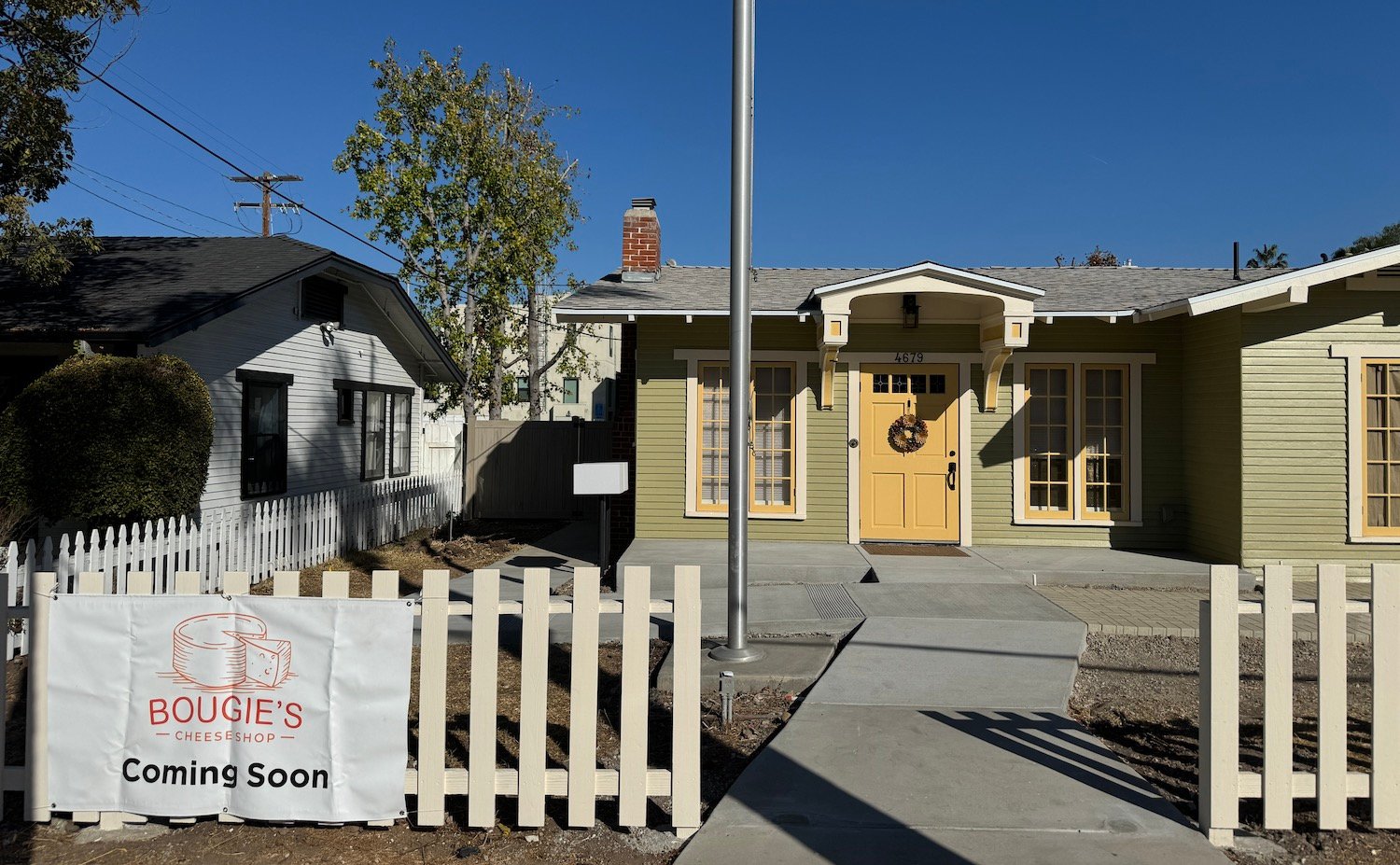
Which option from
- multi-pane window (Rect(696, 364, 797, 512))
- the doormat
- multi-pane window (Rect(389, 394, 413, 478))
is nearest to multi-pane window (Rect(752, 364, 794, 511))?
multi-pane window (Rect(696, 364, 797, 512))

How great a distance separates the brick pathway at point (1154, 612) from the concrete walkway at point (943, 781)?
4.81ft

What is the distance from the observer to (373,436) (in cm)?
1598

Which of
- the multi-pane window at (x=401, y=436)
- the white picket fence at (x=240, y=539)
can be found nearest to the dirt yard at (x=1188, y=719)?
the white picket fence at (x=240, y=539)

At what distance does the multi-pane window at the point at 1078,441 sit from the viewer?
10969 mm

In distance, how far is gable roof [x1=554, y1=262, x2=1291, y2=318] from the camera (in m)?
10.5

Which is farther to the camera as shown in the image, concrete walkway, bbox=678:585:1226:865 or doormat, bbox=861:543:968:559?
doormat, bbox=861:543:968:559

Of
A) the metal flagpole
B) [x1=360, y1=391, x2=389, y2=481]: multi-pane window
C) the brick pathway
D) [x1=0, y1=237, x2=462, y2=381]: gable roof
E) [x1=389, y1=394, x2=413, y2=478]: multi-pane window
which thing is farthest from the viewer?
[x1=389, y1=394, x2=413, y2=478]: multi-pane window

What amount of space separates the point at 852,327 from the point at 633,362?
2.88m

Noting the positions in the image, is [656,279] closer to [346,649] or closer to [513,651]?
[513,651]

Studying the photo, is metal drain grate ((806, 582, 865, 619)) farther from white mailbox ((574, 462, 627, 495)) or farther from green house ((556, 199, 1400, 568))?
green house ((556, 199, 1400, 568))

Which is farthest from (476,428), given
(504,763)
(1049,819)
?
(1049,819)

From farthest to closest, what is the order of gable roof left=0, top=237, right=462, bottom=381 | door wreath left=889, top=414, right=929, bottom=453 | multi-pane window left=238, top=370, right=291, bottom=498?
multi-pane window left=238, top=370, right=291, bottom=498, door wreath left=889, top=414, right=929, bottom=453, gable roof left=0, top=237, right=462, bottom=381

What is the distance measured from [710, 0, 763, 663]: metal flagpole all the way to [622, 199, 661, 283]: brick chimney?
242 inches

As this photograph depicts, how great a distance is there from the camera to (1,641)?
13.1 feet
